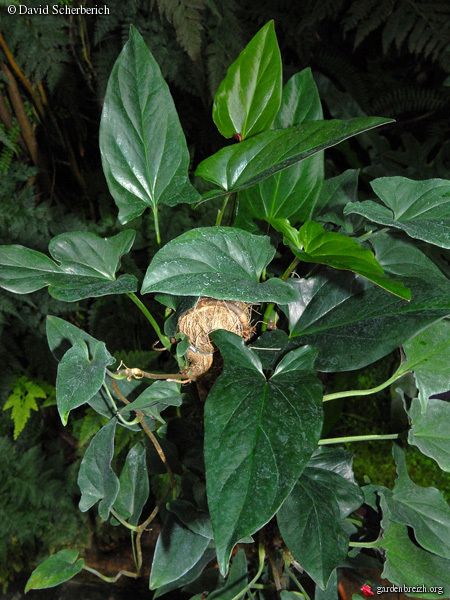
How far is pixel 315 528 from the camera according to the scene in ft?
2.17

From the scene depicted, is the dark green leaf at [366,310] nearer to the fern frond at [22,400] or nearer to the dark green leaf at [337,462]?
the dark green leaf at [337,462]

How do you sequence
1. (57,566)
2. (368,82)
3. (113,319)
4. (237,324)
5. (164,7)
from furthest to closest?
(368,82), (113,319), (164,7), (57,566), (237,324)

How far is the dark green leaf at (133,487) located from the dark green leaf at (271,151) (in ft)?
1.36

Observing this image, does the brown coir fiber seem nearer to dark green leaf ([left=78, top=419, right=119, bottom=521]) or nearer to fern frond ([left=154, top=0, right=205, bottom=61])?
dark green leaf ([left=78, top=419, right=119, bottom=521])

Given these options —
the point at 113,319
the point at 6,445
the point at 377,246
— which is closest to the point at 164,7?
the point at 113,319

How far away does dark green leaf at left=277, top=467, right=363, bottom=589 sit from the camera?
2.11ft

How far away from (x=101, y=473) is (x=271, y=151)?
44 cm

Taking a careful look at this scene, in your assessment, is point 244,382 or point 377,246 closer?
point 244,382

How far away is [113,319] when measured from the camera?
187cm

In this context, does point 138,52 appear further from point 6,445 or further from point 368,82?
point 368,82

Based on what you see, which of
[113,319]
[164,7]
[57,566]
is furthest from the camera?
[113,319]

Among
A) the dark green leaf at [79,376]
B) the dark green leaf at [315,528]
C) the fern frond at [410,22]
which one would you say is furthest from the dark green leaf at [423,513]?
the fern frond at [410,22]

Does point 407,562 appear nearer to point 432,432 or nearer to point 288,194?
point 432,432

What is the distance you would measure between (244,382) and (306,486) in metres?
0.20
